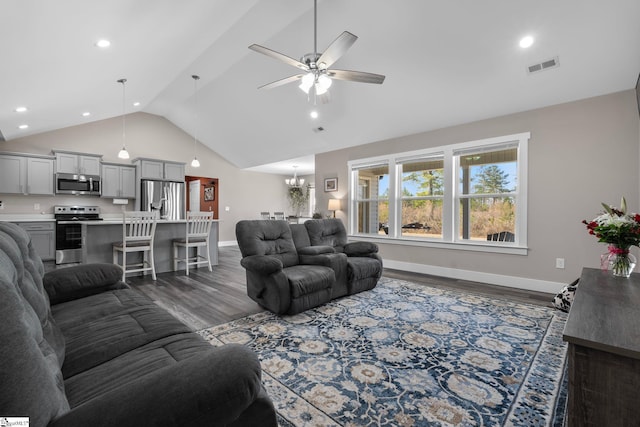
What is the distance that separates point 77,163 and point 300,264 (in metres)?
5.65

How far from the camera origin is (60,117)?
5316mm

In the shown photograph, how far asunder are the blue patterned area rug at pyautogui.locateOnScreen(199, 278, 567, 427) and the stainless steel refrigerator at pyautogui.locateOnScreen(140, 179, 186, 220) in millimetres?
5299

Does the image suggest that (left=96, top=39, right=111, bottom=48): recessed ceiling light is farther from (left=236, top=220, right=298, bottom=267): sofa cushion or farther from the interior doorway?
the interior doorway

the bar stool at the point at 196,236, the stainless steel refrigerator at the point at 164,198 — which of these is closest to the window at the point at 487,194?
the bar stool at the point at 196,236

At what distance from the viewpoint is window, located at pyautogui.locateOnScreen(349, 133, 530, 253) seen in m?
4.44

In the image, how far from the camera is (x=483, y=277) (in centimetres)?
458

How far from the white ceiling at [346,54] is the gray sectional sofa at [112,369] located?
2054 mm

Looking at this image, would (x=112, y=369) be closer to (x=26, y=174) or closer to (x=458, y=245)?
(x=458, y=245)

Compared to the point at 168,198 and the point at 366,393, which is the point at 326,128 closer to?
the point at 168,198

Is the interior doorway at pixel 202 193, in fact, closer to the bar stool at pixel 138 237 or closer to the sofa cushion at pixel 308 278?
the bar stool at pixel 138 237

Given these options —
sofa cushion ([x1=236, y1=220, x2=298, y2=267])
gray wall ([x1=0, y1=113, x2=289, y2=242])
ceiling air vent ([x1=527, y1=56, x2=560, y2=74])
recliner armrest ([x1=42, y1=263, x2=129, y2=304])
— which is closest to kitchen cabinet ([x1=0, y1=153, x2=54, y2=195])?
gray wall ([x1=0, y1=113, x2=289, y2=242])

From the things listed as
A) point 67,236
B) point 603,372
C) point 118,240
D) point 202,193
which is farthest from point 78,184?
point 603,372

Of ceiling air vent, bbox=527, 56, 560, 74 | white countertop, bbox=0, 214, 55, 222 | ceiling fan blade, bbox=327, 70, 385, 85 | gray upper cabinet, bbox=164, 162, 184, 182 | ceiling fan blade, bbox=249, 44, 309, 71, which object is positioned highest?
ceiling air vent, bbox=527, 56, 560, 74

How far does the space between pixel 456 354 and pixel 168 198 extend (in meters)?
7.10
